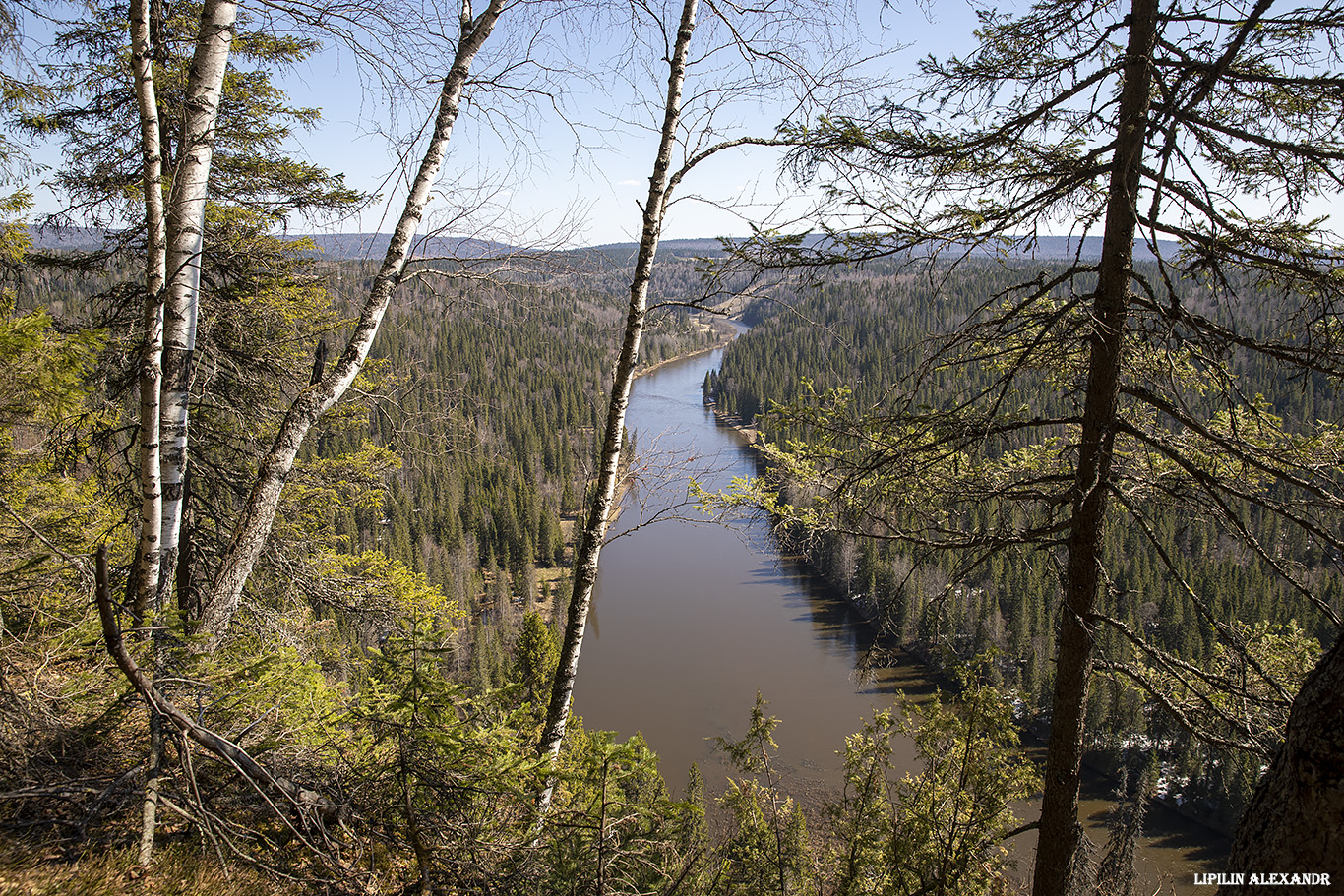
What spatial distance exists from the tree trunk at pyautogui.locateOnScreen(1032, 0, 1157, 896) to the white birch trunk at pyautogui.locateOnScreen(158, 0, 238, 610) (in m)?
4.18

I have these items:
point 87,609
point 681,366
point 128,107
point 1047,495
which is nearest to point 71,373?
point 87,609

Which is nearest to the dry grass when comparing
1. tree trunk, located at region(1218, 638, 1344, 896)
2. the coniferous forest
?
the coniferous forest

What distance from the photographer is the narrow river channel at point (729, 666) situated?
71.0ft

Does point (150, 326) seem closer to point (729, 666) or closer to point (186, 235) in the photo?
point (186, 235)

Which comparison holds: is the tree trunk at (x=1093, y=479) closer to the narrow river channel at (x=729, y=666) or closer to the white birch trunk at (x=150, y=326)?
the white birch trunk at (x=150, y=326)

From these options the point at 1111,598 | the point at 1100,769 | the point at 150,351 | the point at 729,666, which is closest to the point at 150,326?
the point at 150,351

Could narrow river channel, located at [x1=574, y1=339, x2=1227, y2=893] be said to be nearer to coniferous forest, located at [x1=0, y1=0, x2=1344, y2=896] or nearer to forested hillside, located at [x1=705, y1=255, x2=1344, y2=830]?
forested hillside, located at [x1=705, y1=255, x2=1344, y2=830]

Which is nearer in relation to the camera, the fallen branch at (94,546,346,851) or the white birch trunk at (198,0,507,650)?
the fallen branch at (94,546,346,851)

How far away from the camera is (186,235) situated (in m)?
3.21

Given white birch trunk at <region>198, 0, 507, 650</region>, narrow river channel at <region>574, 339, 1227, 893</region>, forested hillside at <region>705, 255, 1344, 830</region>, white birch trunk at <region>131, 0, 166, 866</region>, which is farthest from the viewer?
narrow river channel at <region>574, 339, 1227, 893</region>

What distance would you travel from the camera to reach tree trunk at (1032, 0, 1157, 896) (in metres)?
3.23

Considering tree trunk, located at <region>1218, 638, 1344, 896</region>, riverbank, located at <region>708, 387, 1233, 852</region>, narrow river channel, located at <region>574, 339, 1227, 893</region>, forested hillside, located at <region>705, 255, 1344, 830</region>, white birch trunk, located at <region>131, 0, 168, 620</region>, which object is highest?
white birch trunk, located at <region>131, 0, 168, 620</region>

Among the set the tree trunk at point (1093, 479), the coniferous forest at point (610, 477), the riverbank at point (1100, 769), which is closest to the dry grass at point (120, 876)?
the coniferous forest at point (610, 477)

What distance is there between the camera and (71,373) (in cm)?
384
